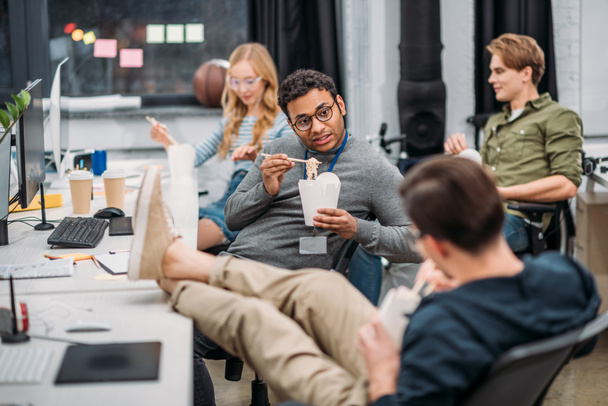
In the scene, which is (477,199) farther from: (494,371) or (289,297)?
(289,297)

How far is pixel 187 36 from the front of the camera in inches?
182

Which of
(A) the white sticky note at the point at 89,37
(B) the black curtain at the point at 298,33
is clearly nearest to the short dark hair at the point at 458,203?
(B) the black curtain at the point at 298,33

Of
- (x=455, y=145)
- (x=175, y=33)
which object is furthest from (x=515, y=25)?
(x=175, y=33)

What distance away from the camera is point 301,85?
2215 millimetres

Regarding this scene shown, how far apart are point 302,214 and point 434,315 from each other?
3.86ft

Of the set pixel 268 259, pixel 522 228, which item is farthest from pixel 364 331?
pixel 522 228

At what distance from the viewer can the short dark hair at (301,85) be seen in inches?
87.0

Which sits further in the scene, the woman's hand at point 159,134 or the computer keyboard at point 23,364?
the woman's hand at point 159,134

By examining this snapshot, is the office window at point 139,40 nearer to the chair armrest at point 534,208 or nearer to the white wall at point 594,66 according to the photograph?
the white wall at point 594,66

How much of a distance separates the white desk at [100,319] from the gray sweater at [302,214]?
0.22 meters

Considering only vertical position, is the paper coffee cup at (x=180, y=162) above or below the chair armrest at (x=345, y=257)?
above

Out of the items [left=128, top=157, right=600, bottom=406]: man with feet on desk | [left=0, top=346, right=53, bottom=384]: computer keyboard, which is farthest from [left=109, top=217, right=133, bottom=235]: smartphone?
[left=0, top=346, right=53, bottom=384]: computer keyboard

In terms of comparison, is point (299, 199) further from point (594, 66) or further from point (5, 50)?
point (5, 50)

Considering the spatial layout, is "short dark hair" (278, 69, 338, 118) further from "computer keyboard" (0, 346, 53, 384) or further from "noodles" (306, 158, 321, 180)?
"computer keyboard" (0, 346, 53, 384)
